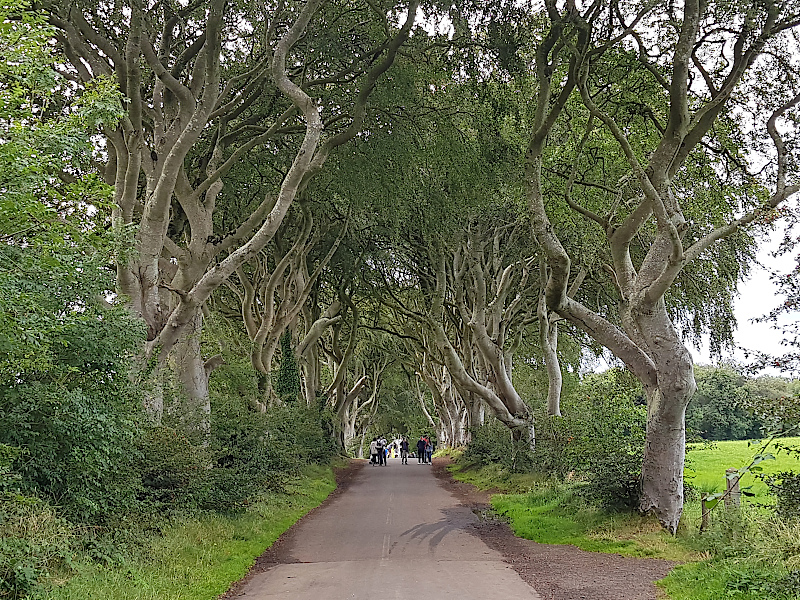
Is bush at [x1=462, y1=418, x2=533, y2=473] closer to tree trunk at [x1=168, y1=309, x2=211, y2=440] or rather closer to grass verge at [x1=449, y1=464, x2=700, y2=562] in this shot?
grass verge at [x1=449, y1=464, x2=700, y2=562]

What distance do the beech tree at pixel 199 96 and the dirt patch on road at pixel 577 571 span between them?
21.1 ft

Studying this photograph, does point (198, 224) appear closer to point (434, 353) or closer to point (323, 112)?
point (323, 112)

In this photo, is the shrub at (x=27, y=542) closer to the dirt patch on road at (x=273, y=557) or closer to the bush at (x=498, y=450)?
the dirt patch on road at (x=273, y=557)

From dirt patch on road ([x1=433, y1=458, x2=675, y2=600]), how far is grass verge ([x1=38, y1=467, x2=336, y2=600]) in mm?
4079

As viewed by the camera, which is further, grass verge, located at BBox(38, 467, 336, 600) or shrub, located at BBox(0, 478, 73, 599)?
grass verge, located at BBox(38, 467, 336, 600)

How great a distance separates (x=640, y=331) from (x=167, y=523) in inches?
331

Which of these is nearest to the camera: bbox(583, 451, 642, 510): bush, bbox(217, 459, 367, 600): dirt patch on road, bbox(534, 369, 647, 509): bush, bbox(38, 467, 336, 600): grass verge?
bbox(38, 467, 336, 600): grass verge

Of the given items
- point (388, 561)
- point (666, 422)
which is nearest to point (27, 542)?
point (388, 561)

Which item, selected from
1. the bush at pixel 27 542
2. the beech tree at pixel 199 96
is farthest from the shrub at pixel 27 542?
the beech tree at pixel 199 96

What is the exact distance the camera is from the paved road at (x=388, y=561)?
8.69m

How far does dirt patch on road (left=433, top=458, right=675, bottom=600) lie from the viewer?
8477 millimetres

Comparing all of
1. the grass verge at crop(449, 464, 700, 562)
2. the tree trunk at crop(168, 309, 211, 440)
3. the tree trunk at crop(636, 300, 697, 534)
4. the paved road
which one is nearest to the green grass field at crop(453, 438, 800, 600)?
the grass verge at crop(449, 464, 700, 562)

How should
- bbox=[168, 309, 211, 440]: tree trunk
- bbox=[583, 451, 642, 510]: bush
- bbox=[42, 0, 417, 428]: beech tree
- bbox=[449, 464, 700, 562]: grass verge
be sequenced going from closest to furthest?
1. bbox=[449, 464, 700, 562]: grass verge
2. bbox=[42, 0, 417, 428]: beech tree
3. bbox=[583, 451, 642, 510]: bush
4. bbox=[168, 309, 211, 440]: tree trunk

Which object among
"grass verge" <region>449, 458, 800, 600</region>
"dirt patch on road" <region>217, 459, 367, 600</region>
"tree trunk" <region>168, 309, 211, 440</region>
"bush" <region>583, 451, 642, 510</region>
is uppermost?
"tree trunk" <region>168, 309, 211, 440</region>
